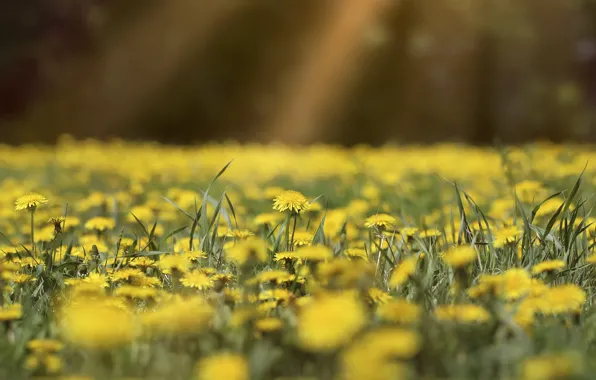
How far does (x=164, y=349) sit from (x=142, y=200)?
8.87 ft

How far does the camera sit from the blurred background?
1141cm

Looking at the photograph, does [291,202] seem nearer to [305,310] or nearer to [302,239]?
[302,239]

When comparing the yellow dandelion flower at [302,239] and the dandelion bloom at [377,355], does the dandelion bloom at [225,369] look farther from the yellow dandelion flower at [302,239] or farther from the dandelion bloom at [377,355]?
the yellow dandelion flower at [302,239]

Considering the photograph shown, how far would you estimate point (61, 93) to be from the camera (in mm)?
11320

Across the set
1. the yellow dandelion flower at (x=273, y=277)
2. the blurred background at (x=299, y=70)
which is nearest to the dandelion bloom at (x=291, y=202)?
the yellow dandelion flower at (x=273, y=277)

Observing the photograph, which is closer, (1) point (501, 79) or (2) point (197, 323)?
(2) point (197, 323)

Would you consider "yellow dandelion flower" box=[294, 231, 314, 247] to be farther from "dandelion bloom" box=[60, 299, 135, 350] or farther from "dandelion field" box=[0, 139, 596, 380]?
"dandelion bloom" box=[60, 299, 135, 350]

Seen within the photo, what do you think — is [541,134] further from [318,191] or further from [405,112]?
[318,191]

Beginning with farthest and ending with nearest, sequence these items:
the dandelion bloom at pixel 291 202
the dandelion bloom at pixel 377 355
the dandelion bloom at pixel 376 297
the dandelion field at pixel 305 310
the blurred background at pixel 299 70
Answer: the blurred background at pixel 299 70, the dandelion bloom at pixel 291 202, the dandelion bloom at pixel 376 297, the dandelion field at pixel 305 310, the dandelion bloom at pixel 377 355

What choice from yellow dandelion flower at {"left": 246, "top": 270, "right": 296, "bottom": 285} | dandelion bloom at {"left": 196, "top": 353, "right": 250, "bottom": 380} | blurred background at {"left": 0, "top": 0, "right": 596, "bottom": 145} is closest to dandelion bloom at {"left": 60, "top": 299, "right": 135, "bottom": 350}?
dandelion bloom at {"left": 196, "top": 353, "right": 250, "bottom": 380}

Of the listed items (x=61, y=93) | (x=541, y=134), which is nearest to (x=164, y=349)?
(x=61, y=93)

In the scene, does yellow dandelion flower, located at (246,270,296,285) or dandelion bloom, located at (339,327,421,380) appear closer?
dandelion bloom, located at (339,327,421,380)

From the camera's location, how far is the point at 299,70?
12.2 metres

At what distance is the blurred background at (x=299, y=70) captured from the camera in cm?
1141
